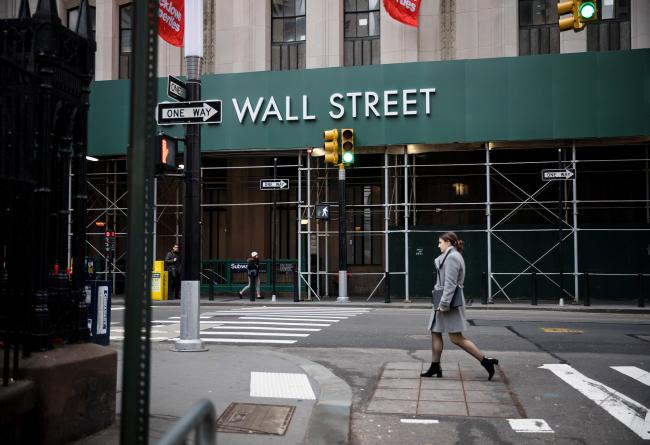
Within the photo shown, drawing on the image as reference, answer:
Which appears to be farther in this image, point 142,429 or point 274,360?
point 274,360

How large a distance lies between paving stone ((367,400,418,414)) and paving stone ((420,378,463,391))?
834mm

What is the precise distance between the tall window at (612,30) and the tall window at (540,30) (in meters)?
1.21

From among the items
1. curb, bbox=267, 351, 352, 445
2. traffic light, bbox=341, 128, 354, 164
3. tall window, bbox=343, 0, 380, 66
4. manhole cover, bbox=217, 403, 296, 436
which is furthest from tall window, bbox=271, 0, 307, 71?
manhole cover, bbox=217, 403, 296, 436

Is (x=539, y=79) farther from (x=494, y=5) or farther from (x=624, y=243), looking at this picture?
(x=624, y=243)

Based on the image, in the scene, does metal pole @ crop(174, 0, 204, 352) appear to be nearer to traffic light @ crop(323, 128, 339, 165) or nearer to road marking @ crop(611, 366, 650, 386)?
road marking @ crop(611, 366, 650, 386)

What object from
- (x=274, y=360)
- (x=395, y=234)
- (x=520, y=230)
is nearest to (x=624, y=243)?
(x=520, y=230)

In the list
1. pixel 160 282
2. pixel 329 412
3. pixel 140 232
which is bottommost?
pixel 329 412

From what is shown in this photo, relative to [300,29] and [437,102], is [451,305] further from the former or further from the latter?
[300,29]

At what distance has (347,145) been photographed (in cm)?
2123

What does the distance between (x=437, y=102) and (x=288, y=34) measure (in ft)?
23.1

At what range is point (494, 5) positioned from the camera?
24203 millimetres

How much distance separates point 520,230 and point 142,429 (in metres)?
21.3

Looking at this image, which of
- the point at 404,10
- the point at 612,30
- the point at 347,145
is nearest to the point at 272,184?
the point at 347,145

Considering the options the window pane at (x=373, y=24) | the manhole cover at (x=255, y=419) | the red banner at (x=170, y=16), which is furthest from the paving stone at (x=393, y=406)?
the window pane at (x=373, y=24)
